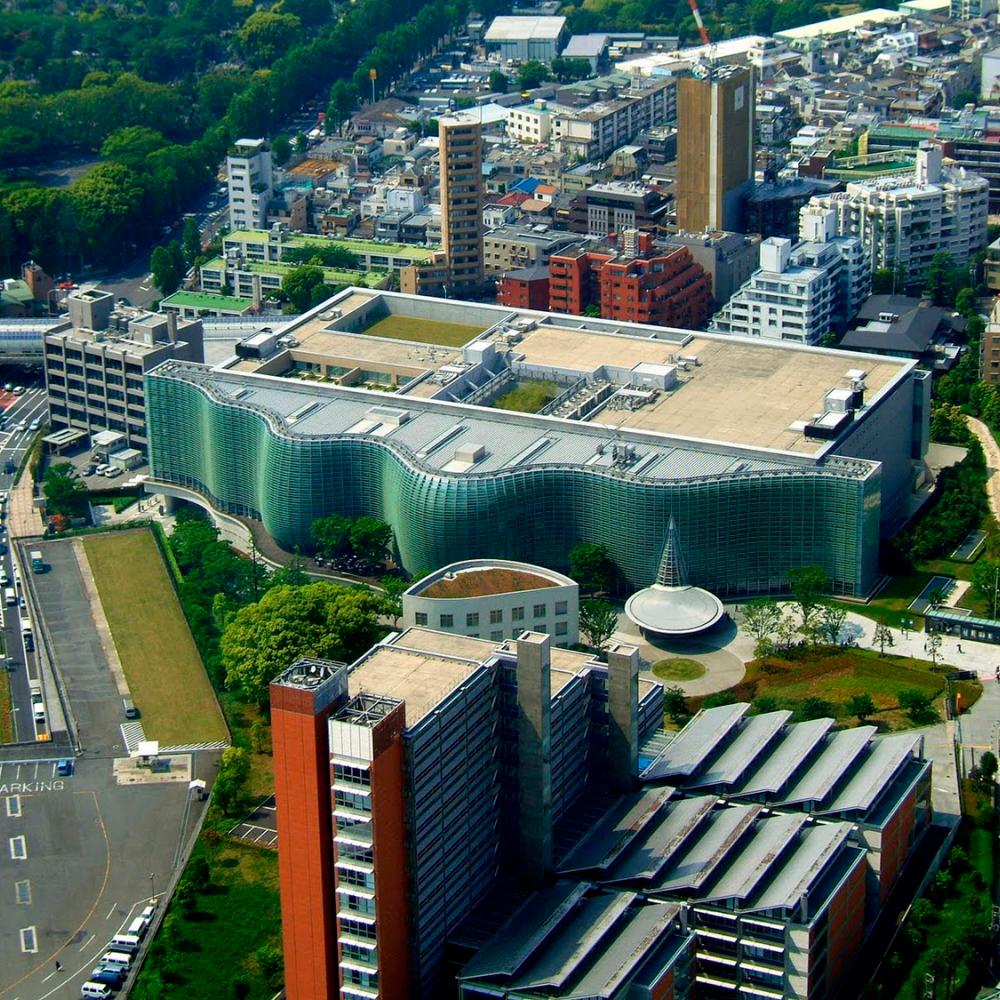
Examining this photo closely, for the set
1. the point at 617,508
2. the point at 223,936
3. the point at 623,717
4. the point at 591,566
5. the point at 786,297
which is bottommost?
the point at 223,936

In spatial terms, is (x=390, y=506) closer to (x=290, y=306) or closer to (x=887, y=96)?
(x=290, y=306)

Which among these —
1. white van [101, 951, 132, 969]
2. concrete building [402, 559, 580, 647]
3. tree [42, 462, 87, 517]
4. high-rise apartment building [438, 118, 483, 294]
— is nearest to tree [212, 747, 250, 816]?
white van [101, 951, 132, 969]

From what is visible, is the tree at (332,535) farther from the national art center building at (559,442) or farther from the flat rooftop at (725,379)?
the flat rooftop at (725,379)

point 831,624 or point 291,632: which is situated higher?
point 291,632

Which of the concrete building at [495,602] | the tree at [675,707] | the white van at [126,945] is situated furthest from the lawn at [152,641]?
the tree at [675,707]

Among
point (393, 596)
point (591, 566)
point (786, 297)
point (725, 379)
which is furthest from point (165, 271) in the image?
point (591, 566)

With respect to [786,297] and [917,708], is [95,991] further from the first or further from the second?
[786,297]
